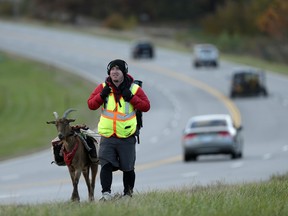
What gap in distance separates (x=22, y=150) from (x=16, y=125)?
10.6m

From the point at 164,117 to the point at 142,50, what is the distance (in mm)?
31304

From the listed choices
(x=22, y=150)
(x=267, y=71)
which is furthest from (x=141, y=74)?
(x=22, y=150)

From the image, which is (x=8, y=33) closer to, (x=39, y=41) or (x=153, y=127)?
(x=39, y=41)

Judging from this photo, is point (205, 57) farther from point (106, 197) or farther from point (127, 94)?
point (106, 197)

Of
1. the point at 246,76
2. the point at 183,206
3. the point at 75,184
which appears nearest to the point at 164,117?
the point at 246,76

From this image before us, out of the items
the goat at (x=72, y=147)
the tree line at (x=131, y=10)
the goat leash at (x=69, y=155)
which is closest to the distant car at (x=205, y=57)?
the tree line at (x=131, y=10)

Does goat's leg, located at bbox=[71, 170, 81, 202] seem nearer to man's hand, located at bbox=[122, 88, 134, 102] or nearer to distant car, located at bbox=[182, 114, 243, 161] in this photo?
man's hand, located at bbox=[122, 88, 134, 102]

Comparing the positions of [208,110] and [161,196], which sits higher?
[208,110]

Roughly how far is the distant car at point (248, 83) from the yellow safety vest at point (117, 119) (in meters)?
48.8

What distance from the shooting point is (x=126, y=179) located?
13250mm

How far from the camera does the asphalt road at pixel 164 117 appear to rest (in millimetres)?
25406

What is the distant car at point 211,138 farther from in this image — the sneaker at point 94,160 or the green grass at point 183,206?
the green grass at point 183,206

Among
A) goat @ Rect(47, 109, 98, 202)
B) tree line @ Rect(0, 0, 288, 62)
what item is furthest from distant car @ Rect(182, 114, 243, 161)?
tree line @ Rect(0, 0, 288, 62)

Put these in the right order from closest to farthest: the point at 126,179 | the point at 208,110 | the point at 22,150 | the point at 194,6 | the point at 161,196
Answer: the point at 161,196 → the point at 126,179 → the point at 22,150 → the point at 208,110 → the point at 194,6
